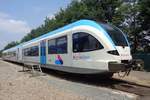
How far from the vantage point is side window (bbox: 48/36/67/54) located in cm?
1668

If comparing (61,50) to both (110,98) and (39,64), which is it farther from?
(110,98)

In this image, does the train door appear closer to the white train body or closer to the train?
the white train body

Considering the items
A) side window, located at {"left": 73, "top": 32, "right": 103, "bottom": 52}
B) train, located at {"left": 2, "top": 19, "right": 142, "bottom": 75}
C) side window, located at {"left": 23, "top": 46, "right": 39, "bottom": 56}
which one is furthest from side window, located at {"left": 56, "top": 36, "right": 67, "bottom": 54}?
side window, located at {"left": 23, "top": 46, "right": 39, "bottom": 56}

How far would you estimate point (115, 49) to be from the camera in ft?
42.8

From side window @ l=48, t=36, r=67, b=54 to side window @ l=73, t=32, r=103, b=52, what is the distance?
143cm

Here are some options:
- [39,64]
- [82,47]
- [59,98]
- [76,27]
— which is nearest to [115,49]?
[82,47]

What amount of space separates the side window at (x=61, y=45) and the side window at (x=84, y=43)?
4.18 ft

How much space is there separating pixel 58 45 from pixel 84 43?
3.82m

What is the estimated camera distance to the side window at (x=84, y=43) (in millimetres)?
13577

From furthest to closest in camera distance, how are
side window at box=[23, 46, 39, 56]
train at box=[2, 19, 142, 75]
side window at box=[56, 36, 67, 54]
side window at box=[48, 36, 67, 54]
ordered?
side window at box=[23, 46, 39, 56] < side window at box=[48, 36, 67, 54] < side window at box=[56, 36, 67, 54] < train at box=[2, 19, 142, 75]

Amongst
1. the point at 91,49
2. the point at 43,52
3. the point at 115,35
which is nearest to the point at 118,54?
the point at 115,35

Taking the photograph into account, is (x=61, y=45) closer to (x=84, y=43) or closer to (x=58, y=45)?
(x=58, y=45)

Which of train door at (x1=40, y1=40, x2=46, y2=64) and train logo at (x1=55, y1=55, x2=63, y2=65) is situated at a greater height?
train door at (x1=40, y1=40, x2=46, y2=64)

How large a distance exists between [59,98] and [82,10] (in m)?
29.7
